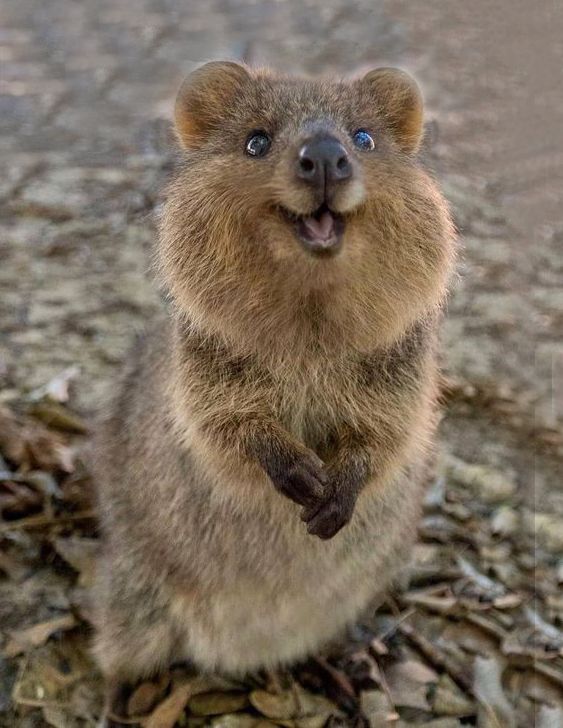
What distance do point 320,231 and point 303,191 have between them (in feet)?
0.51

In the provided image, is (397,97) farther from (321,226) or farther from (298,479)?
(298,479)

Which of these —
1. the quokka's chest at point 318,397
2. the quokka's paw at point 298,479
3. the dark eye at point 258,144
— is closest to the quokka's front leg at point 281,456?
the quokka's paw at point 298,479

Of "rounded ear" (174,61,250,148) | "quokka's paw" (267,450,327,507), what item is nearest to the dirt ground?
"rounded ear" (174,61,250,148)

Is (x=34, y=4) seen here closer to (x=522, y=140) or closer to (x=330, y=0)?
(x=330, y=0)

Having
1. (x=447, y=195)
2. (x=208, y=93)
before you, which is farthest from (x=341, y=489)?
(x=447, y=195)

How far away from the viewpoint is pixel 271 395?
326cm

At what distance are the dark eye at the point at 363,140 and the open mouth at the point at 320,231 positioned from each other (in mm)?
399

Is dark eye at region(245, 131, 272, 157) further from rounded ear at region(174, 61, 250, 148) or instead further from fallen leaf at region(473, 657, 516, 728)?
fallen leaf at region(473, 657, 516, 728)

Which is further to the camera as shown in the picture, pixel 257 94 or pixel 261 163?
pixel 257 94

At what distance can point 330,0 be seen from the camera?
10242 millimetres

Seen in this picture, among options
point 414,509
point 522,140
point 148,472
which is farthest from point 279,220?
point 522,140

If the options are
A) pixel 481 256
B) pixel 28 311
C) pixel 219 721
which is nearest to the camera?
pixel 219 721

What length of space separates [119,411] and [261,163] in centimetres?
165

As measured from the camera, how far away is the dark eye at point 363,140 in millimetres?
3061
